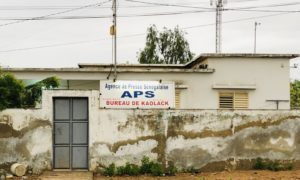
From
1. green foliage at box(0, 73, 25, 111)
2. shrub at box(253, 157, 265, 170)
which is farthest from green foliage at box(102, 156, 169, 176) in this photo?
green foliage at box(0, 73, 25, 111)

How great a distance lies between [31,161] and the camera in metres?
15.7

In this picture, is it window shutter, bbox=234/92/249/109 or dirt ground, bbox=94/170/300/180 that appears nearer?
dirt ground, bbox=94/170/300/180

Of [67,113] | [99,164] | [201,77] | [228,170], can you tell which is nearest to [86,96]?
[67,113]

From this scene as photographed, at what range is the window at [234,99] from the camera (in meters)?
22.9

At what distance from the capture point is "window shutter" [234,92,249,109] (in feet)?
Result: 75.4

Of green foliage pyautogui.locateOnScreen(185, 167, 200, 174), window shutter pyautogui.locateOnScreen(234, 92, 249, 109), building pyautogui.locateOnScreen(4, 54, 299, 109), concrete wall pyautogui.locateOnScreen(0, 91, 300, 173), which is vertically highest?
building pyautogui.locateOnScreen(4, 54, 299, 109)

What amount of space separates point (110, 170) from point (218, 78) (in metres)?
8.52

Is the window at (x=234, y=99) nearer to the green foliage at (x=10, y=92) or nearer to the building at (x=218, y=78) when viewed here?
the building at (x=218, y=78)

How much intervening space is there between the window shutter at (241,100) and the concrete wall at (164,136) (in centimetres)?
621

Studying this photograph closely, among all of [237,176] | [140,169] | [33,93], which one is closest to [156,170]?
[140,169]

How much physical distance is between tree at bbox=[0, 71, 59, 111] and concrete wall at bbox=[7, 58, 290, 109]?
5.23m

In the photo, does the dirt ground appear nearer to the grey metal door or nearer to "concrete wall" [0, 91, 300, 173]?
"concrete wall" [0, 91, 300, 173]

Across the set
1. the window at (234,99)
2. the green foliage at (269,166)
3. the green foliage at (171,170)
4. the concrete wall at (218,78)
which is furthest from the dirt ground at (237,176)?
the window at (234,99)

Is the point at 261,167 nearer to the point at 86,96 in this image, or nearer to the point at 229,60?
the point at 86,96
